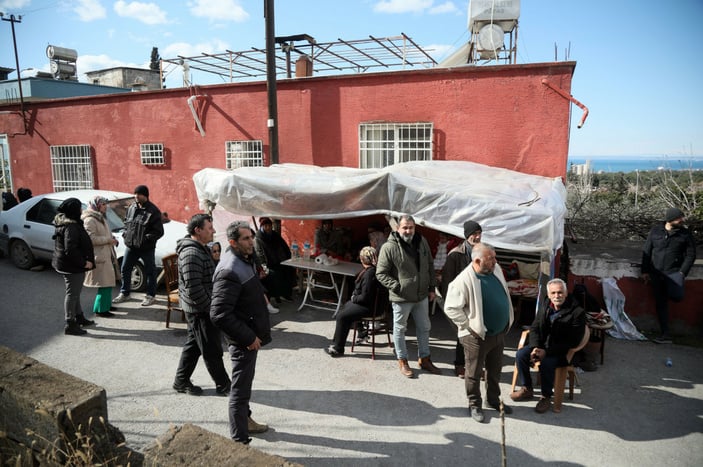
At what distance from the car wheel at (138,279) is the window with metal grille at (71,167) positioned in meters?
6.17

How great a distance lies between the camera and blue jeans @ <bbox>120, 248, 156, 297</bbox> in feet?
24.4

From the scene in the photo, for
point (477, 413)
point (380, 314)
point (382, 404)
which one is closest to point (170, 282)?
point (380, 314)

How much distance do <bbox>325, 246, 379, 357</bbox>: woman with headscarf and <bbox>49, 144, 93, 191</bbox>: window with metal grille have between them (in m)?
10.5

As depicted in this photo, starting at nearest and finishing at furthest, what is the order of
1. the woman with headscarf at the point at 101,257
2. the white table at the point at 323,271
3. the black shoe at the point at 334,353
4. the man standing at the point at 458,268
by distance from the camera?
the man standing at the point at 458,268 → the black shoe at the point at 334,353 → the woman with headscarf at the point at 101,257 → the white table at the point at 323,271

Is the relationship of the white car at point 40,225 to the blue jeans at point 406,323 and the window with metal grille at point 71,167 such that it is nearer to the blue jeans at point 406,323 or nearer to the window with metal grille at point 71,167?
the window with metal grille at point 71,167

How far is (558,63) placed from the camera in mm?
7707

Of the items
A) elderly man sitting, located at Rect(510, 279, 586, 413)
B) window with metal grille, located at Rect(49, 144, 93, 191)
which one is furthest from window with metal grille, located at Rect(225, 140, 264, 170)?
elderly man sitting, located at Rect(510, 279, 586, 413)

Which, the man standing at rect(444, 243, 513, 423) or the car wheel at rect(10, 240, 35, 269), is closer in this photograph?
the man standing at rect(444, 243, 513, 423)

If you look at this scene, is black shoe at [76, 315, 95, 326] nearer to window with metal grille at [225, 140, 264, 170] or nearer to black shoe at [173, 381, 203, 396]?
black shoe at [173, 381, 203, 396]

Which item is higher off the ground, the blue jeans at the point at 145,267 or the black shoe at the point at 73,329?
the blue jeans at the point at 145,267

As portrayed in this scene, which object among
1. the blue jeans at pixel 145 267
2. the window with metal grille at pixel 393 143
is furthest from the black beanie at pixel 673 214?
the blue jeans at pixel 145 267

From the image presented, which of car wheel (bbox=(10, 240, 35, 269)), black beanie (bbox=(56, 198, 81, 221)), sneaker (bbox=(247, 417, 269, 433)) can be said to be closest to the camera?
sneaker (bbox=(247, 417, 269, 433))

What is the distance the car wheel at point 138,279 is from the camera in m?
8.20

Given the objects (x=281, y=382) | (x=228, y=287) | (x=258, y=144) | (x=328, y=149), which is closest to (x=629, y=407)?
(x=281, y=382)
